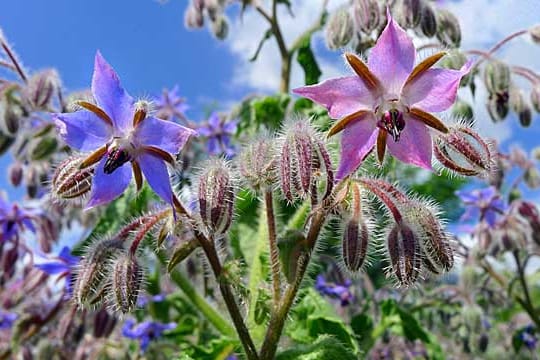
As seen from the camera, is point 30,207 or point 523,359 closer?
point 30,207

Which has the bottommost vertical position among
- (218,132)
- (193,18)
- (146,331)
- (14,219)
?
(146,331)

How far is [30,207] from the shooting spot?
7.93 feet

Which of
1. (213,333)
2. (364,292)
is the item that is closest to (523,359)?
(364,292)

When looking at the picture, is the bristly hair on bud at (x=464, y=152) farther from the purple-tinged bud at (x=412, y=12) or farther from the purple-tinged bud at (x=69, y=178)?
the purple-tinged bud at (x=412, y=12)

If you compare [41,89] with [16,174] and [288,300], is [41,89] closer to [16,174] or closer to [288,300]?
[16,174]

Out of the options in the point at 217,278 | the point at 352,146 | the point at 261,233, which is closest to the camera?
the point at 352,146

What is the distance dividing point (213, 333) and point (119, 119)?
2.99ft

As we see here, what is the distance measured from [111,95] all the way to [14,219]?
4.86ft

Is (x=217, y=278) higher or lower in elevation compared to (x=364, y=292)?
lower

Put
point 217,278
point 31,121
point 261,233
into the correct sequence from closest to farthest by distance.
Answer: point 217,278 → point 261,233 → point 31,121

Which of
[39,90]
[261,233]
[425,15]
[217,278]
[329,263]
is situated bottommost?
[217,278]

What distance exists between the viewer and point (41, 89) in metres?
1.86

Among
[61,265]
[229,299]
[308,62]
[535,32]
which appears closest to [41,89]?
[61,265]

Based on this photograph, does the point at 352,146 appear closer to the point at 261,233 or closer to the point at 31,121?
the point at 261,233
